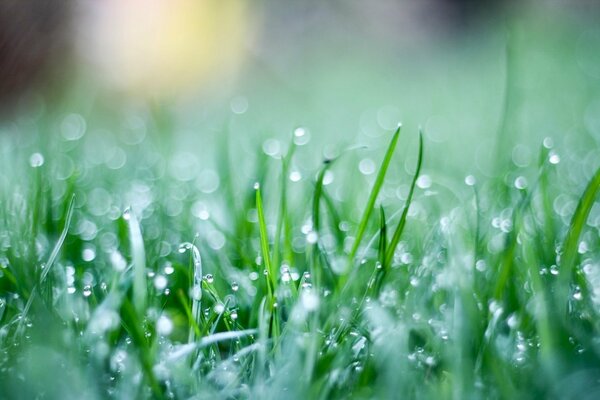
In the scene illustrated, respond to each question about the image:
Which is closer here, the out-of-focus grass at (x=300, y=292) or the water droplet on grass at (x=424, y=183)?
the out-of-focus grass at (x=300, y=292)

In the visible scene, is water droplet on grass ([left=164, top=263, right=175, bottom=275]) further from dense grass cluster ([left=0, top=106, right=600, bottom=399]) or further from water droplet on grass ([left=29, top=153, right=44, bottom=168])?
water droplet on grass ([left=29, top=153, right=44, bottom=168])

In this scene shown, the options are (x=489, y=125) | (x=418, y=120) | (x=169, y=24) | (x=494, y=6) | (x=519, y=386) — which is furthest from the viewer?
(x=494, y=6)

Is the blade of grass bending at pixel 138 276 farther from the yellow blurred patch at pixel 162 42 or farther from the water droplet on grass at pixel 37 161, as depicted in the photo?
the yellow blurred patch at pixel 162 42

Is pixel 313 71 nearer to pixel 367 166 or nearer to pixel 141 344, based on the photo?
pixel 367 166

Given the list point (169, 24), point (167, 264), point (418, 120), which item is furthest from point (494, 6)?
point (167, 264)

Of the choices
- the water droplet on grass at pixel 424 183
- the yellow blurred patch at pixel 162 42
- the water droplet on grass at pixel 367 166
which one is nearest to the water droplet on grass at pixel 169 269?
the water droplet on grass at pixel 424 183

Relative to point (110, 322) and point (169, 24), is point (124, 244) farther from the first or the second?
point (169, 24)

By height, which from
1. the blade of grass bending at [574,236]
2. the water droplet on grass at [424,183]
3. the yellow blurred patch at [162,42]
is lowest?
the water droplet on grass at [424,183]
